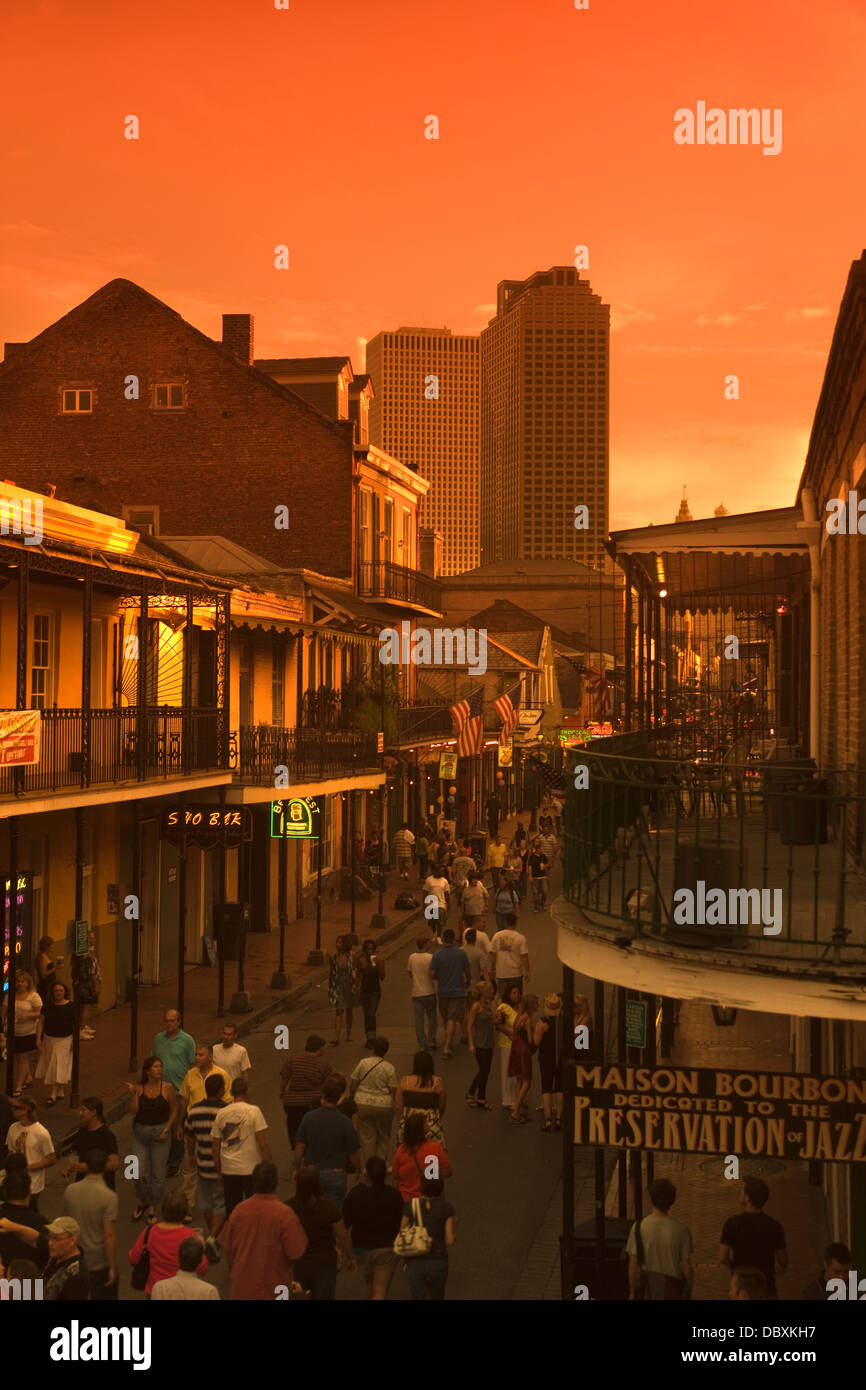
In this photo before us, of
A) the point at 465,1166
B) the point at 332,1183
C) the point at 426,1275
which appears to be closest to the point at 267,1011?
the point at 465,1166

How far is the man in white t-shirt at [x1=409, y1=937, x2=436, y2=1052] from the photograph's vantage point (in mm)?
17344

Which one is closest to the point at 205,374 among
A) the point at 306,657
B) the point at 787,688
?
the point at 306,657

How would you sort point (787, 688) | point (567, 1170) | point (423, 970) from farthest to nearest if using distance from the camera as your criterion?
point (787, 688)
point (423, 970)
point (567, 1170)

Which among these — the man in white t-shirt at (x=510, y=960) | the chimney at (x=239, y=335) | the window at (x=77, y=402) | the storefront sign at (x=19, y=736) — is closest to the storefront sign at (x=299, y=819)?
the man in white t-shirt at (x=510, y=960)

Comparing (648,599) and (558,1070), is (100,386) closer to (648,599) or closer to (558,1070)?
(648,599)

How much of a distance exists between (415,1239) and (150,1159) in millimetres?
3733

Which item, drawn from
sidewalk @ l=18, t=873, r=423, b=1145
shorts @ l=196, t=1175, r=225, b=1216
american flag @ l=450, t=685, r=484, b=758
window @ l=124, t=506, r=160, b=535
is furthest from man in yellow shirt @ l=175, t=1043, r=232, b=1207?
window @ l=124, t=506, r=160, b=535

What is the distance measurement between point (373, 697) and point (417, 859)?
631 cm

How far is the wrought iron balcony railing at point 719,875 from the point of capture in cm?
698

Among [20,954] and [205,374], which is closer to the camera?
[20,954]

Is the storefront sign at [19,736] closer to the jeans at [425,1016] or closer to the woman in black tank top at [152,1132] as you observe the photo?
the woman in black tank top at [152,1132]
